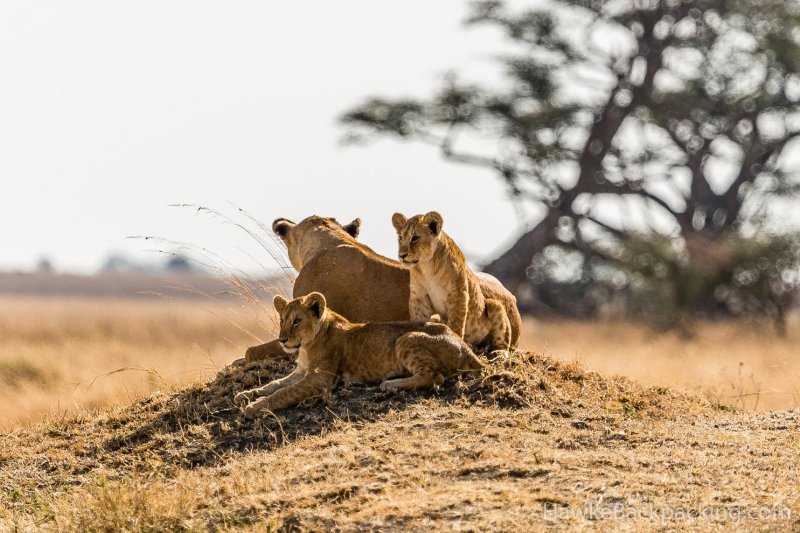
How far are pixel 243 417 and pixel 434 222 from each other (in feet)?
5.45

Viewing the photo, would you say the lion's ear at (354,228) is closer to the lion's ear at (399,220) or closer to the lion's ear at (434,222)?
the lion's ear at (399,220)

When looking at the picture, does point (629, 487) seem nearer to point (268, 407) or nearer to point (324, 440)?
point (324, 440)

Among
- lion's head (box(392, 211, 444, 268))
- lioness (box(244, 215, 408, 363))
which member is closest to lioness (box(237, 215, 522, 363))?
lioness (box(244, 215, 408, 363))

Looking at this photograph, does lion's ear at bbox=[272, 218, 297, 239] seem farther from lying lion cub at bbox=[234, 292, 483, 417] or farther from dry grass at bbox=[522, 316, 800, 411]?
dry grass at bbox=[522, 316, 800, 411]

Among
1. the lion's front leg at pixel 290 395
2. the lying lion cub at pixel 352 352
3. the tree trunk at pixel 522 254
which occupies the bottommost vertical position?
the lion's front leg at pixel 290 395

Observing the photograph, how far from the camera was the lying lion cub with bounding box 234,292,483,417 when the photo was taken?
8.33 m

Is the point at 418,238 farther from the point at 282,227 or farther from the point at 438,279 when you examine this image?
the point at 282,227

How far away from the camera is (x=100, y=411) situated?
9586mm

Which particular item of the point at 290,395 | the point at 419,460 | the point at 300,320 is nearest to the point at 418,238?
the point at 300,320

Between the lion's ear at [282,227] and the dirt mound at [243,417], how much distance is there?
1.16 m

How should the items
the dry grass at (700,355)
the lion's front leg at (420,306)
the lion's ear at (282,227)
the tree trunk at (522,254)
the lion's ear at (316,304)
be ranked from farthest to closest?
1. the tree trunk at (522,254)
2. the dry grass at (700,355)
3. the lion's ear at (282,227)
4. the lion's front leg at (420,306)
5. the lion's ear at (316,304)

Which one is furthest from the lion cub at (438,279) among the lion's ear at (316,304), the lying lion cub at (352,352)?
the lion's ear at (316,304)

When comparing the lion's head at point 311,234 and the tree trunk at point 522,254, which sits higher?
the tree trunk at point 522,254

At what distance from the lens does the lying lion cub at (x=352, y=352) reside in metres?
8.33
